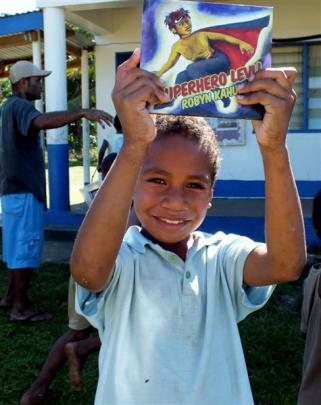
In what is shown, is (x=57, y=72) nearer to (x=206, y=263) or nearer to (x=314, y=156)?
(x=314, y=156)

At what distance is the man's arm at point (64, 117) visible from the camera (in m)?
4.08

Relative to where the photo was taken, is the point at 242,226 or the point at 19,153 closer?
the point at 19,153

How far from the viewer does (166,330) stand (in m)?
1.50

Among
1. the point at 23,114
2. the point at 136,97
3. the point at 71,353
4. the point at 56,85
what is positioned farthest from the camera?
the point at 56,85

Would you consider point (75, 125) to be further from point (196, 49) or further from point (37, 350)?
point (196, 49)

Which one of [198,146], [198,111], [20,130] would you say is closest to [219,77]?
[198,111]

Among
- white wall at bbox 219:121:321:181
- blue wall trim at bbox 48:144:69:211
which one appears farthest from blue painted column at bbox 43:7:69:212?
white wall at bbox 219:121:321:181

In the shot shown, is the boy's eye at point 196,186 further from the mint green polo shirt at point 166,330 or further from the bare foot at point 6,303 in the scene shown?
the bare foot at point 6,303

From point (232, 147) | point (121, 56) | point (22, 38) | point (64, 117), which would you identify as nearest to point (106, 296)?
point (64, 117)

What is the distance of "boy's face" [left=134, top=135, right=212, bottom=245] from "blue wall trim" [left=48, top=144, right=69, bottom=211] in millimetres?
5933

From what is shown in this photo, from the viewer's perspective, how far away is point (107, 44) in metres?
9.16

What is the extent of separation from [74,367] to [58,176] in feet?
16.1

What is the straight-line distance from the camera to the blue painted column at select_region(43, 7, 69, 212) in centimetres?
719

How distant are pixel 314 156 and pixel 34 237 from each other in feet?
15.7
